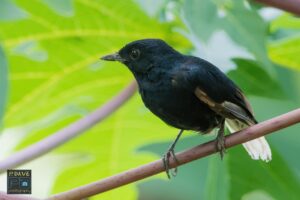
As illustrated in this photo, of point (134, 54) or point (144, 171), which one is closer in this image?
point (144, 171)

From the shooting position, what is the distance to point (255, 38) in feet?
6.20

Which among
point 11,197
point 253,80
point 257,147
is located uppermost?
point 253,80

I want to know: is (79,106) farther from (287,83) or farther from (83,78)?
(287,83)

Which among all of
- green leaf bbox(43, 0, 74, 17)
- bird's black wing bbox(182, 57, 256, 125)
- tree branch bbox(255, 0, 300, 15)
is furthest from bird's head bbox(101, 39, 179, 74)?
tree branch bbox(255, 0, 300, 15)

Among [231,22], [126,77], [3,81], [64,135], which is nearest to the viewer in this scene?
[3,81]

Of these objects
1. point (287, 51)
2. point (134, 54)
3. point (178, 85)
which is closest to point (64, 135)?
point (134, 54)

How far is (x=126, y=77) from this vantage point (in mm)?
2477

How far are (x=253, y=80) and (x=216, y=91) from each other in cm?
35

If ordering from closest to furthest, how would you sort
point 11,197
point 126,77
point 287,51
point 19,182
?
point 11,197 < point 19,182 < point 287,51 < point 126,77

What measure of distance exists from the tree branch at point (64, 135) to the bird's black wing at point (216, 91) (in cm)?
42

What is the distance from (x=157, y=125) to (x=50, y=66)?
49 cm

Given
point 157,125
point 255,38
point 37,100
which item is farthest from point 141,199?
point 255,38

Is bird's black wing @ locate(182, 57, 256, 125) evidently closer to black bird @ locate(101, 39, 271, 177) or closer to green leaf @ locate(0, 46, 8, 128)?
black bird @ locate(101, 39, 271, 177)

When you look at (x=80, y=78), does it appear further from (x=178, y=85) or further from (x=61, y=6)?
(x=61, y=6)
